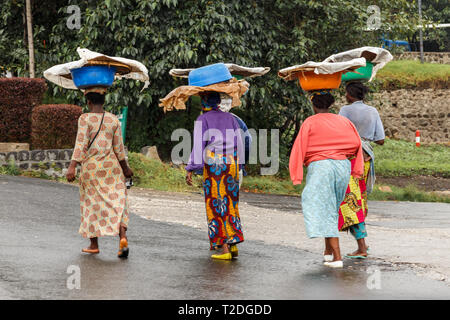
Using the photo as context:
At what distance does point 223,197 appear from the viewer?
7.70m

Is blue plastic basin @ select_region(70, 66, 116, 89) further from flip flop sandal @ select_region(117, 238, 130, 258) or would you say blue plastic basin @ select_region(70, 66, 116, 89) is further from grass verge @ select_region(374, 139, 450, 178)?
grass verge @ select_region(374, 139, 450, 178)

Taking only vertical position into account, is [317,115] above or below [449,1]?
below

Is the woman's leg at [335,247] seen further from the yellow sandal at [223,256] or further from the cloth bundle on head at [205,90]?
the cloth bundle on head at [205,90]

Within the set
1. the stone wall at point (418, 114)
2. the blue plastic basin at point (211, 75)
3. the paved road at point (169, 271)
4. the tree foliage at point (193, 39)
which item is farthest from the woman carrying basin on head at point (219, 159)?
the stone wall at point (418, 114)

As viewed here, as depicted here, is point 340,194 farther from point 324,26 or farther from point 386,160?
point 386,160

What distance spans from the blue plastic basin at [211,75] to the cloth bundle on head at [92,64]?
0.63 meters

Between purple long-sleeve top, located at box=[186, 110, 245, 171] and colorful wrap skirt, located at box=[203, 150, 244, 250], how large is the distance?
3.2 inches

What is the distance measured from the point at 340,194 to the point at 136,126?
525 inches

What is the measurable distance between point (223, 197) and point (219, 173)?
25 centimetres

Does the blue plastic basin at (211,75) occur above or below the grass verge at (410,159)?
above

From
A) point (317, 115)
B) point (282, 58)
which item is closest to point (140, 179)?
point (282, 58)

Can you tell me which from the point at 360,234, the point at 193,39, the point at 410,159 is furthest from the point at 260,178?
the point at 360,234

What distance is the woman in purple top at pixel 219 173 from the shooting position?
7.68m

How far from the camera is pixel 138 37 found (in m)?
17.6
